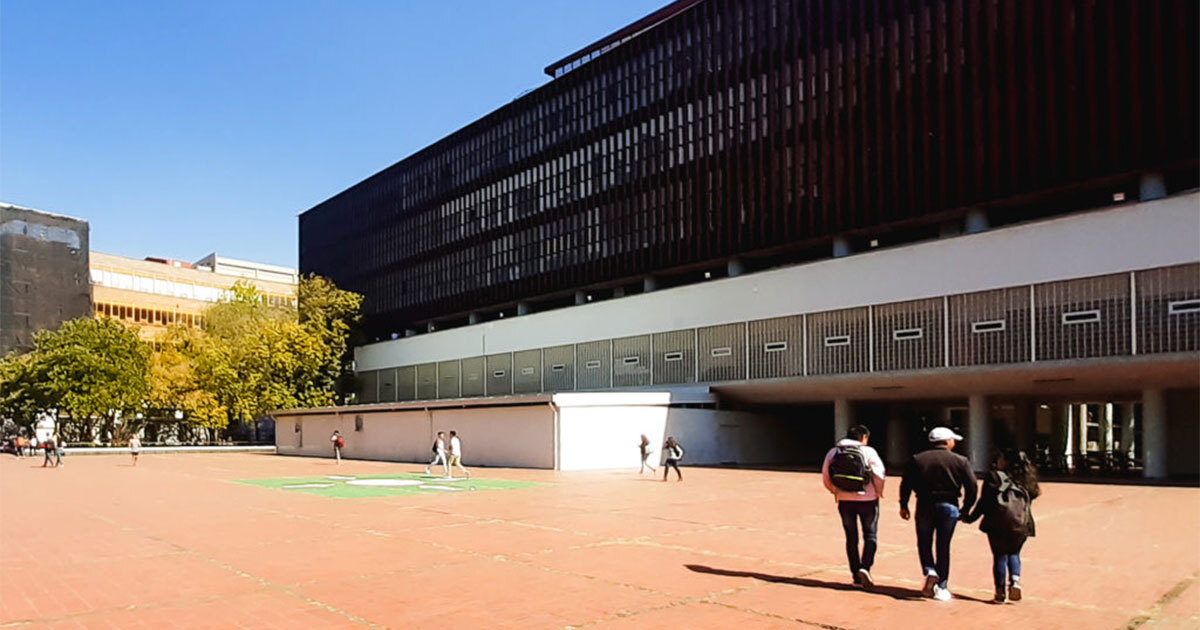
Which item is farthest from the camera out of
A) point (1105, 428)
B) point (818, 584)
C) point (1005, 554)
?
point (1105, 428)

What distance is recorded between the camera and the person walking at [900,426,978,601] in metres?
8.61

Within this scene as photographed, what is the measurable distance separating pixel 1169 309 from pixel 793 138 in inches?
667

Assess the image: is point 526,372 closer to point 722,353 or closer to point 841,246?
point 722,353

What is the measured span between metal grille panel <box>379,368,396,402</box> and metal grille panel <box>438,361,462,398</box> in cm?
725

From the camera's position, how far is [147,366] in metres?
66.0

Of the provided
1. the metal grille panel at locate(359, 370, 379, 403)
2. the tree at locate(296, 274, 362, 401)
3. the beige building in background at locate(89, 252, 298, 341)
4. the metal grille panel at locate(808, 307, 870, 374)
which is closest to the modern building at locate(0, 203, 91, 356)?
the beige building in background at locate(89, 252, 298, 341)

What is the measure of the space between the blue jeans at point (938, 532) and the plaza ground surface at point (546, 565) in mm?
363

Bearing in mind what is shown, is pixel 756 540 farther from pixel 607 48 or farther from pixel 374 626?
pixel 607 48

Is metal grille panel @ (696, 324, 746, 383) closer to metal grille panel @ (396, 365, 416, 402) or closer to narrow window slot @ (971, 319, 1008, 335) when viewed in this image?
narrow window slot @ (971, 319, 1008, 335)

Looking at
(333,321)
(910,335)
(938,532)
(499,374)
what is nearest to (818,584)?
(938,532)

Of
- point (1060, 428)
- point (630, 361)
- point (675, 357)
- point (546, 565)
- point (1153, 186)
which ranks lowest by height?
point (1060, 428)

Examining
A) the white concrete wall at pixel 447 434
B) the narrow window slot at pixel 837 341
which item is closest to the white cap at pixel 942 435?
the white concrete wall at pixel 447 434

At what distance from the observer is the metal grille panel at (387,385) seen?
66.8 metres

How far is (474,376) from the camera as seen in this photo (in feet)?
188
